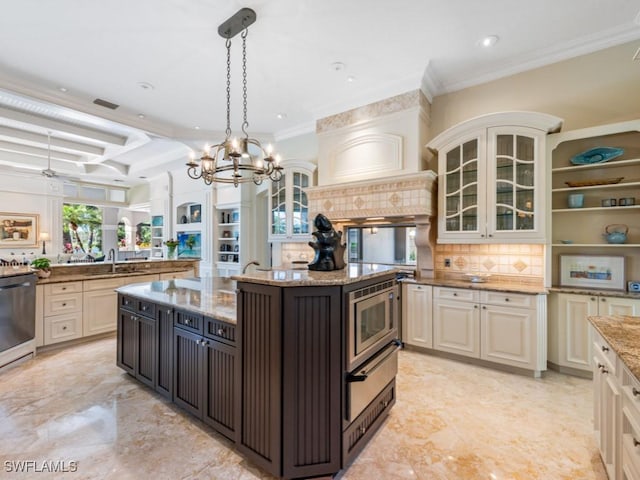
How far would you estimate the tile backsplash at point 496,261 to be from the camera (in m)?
3.33

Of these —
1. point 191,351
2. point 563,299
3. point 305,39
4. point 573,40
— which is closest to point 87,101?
point 305,39

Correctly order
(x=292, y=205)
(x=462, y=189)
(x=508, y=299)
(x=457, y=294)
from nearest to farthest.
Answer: (x=508, y=299)
(x=457, y=294)
(x=462, y=189)
(x=292, y=205)

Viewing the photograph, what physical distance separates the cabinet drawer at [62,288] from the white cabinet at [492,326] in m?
4.47

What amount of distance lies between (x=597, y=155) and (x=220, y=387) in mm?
4004

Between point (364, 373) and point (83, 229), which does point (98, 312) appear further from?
point (83, 229)

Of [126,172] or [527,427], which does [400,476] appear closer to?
[527,427]

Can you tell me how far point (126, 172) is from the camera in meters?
7.89

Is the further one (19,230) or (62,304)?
(19,230)

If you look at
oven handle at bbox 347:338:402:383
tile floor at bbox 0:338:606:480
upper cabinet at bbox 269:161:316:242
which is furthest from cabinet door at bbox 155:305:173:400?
upper cabinet at bbox 269:161:316:242

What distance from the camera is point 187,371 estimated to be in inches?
87.1

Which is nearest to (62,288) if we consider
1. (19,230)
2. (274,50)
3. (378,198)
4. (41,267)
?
(41,267)

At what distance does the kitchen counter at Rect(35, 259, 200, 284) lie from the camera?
12.8 ft

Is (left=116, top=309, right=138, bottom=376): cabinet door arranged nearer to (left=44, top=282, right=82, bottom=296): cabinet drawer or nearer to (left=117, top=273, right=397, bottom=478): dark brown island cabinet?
(left=117, top=273, right=397, bottom=478): dark brown island cabinet

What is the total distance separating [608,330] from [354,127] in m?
3.50
